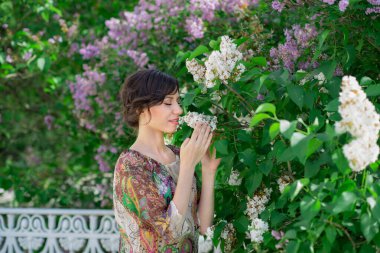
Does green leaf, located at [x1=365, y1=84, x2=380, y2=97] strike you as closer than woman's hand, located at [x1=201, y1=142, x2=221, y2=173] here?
Yes

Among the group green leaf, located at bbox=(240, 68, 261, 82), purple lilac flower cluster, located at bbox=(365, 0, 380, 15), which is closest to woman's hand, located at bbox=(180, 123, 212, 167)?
green leaf, located at bbox=(240, 68, 261, 82)

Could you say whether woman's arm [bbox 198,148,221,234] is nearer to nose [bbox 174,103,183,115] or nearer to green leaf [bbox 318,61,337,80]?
nose [bbox 174,103,183,115]

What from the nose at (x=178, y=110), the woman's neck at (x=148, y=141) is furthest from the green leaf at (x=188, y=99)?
the woman's neck at (x=148, y=141)

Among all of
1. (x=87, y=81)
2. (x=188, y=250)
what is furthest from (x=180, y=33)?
(x=188, y=250)

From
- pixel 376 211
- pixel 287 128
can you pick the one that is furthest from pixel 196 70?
pixel 376 211

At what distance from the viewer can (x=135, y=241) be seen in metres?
2.41

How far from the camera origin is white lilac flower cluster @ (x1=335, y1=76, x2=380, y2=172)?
1692mm

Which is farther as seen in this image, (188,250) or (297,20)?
(297,20)

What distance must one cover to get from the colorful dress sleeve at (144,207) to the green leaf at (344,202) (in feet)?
2.34

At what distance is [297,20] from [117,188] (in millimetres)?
1252

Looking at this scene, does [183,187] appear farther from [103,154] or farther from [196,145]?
[103,154]

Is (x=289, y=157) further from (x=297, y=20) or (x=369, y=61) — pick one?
(x=297, y=20)

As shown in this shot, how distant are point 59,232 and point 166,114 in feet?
5.82

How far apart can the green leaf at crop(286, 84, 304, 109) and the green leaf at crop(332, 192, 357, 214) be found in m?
0.47
